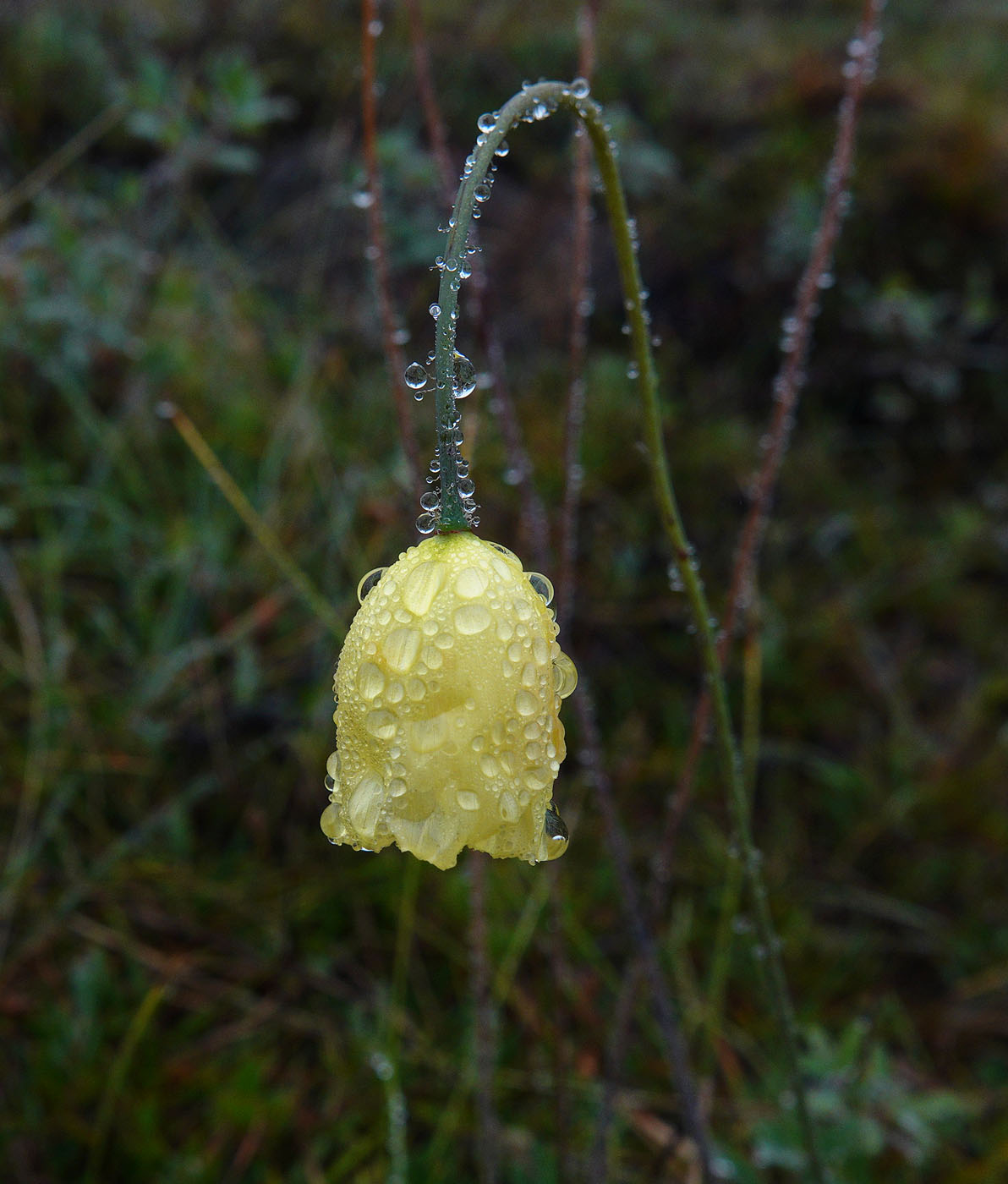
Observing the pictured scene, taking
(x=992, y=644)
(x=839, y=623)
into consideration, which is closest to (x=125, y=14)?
(x=839, y=623)

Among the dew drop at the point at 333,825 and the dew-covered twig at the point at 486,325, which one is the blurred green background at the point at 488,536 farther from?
the dew drop at the point at 333,825

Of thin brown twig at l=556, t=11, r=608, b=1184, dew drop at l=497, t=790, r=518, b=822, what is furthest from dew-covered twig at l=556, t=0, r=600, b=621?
dew drop at l=497, t=790, r=518, b=822

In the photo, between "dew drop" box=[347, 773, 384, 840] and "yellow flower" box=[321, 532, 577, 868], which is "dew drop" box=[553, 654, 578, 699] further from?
"dew drop" box=[347, 773, 384, 840]

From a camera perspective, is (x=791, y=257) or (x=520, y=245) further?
(x=520, y=245)

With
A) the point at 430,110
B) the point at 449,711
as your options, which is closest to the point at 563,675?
the point at 449,711

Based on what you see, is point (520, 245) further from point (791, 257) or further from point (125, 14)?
point (125, 14)

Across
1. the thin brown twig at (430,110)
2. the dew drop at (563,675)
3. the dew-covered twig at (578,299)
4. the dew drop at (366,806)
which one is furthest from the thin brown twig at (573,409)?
the dew drop at (366,806)
